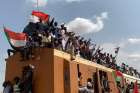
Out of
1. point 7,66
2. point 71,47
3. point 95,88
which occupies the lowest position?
point 95,88

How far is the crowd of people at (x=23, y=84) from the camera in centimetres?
1073

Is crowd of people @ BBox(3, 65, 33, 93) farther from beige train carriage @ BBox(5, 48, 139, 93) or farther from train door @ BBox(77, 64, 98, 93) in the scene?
train door @ BBox(77, 64, 98, 93)

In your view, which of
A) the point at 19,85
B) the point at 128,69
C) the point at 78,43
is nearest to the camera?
the point at 19,85

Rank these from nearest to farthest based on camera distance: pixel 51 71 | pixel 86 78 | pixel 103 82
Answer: pixel 51 71, pixel 86 78, pixel 103 82

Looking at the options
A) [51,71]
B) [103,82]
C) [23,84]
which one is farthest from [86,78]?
[23,84]

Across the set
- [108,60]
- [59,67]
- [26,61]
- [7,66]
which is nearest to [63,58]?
[59,67]

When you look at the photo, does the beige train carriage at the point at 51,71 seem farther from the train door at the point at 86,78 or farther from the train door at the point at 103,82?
the train door at the point at 103,82

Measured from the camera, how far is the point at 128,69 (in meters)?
22.7

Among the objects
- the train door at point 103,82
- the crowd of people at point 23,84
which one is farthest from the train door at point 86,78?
the crowd of people at point 23,84

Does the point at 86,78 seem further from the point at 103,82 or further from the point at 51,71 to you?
the point at 51,71

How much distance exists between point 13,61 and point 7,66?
1.29 ft

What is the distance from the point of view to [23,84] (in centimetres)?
1077

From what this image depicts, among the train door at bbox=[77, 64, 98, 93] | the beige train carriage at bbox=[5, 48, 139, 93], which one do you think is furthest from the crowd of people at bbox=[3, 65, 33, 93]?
the train door at bbox=[77, 64, 98, 93]

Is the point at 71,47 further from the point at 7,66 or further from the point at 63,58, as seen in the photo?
the point at 7,66
